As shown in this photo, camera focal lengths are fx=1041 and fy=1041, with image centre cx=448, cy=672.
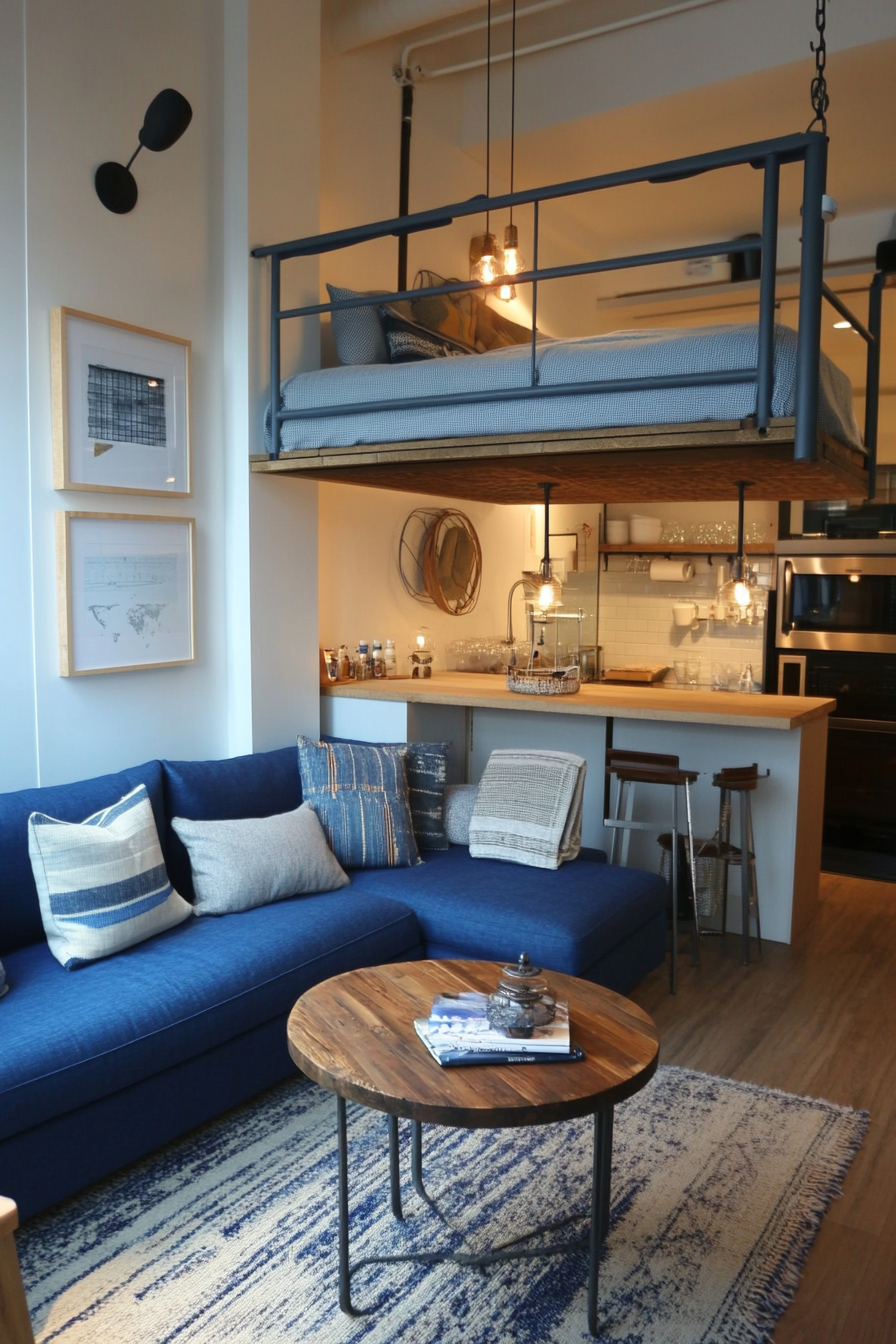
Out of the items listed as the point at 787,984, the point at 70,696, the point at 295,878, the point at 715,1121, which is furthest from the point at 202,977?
the point at 787,984

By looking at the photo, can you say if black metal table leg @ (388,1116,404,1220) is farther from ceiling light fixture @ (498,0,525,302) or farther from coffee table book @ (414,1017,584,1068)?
ceiling light fixture @ (498,0,525,302)

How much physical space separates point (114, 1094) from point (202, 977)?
1.18 feet

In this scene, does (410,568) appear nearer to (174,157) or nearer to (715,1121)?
(174,157)

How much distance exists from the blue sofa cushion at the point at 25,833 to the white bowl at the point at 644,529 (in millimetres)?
4610

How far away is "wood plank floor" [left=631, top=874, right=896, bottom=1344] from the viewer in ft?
6.91

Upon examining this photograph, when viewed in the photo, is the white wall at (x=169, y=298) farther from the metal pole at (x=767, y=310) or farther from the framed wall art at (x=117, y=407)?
the metal pole at (x=767, y=310)

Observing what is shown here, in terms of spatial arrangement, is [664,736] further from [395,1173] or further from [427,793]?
[395,1173]

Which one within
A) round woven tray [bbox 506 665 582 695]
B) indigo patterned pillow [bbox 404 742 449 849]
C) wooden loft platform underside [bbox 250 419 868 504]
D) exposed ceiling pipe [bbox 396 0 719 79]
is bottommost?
indigo patterned pillow [bbox 404 742 449 849]

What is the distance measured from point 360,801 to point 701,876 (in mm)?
1553

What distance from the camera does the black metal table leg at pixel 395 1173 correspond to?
2.26 meters

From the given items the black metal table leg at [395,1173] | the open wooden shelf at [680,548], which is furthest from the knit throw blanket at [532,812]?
the open wooden shelf at [680,548]

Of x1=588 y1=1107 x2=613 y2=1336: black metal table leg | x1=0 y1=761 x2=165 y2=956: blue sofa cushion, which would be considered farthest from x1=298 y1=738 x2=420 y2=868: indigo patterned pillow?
x1=588 y1=1107 x2=613 y2=1336: black metal table leg

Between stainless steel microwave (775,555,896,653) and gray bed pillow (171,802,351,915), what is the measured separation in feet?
11.7

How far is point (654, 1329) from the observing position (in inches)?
78.9
